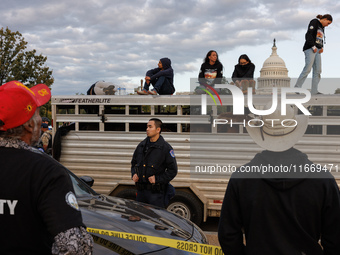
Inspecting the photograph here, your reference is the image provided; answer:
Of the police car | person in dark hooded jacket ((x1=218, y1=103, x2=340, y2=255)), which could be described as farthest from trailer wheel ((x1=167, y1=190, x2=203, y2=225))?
person in dark hooded jacket ((x1=218, y1=103, x2=340, y2=255))

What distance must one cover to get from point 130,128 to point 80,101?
3.41ft

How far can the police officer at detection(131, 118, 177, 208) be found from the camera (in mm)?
5305

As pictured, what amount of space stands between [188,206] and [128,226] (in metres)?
3.52

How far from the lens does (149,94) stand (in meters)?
6.82

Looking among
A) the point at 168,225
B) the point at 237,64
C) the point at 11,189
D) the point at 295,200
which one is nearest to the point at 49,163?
the point at 11,189

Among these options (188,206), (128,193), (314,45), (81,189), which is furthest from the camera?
(314,45)

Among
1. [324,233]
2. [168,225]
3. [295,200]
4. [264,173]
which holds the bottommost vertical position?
[168,225]

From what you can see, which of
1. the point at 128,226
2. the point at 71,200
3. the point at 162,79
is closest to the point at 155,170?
the point at 128,226

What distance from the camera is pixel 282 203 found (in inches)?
79.7

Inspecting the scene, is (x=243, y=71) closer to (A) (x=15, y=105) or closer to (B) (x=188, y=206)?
(B) (x=188, y=206)

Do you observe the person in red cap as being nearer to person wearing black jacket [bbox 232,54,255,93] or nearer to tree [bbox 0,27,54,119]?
person wearing black jacket [bbox 232,54,255,93]

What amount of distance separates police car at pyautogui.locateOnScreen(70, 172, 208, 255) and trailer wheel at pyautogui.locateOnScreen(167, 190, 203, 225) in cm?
254

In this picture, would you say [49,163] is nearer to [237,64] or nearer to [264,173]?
[264,173]

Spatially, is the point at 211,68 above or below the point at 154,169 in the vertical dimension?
above
